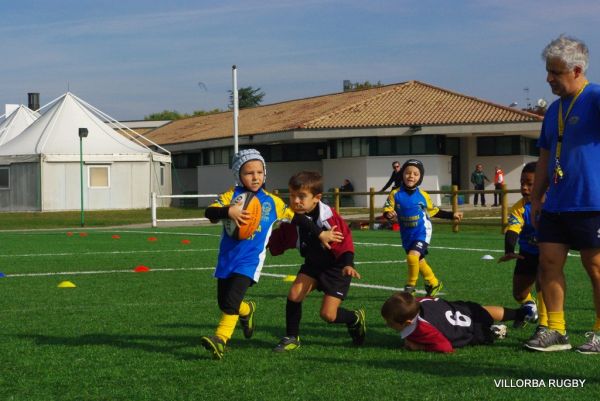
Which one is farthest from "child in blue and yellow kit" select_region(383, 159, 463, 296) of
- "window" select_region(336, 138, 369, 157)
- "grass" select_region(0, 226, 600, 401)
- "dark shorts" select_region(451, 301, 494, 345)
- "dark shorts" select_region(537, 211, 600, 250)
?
"window" select_region(336, 138, 369, 157)

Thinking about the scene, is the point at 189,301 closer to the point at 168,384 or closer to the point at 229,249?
the point at 229,249

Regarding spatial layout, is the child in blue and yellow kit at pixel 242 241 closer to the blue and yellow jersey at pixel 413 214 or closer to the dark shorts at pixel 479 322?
the dark shorts at pixel 479 322

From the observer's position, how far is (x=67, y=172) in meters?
46.3

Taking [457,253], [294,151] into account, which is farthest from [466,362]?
[294,151]

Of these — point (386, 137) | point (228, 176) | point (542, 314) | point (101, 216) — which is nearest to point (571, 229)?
point (542, 314)

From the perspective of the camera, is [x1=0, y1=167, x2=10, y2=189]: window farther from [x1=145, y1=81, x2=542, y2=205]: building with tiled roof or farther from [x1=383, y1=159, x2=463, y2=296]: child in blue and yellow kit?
[x1=383, y1=159, x2=463, y2=296]: child in blue and yellow kit

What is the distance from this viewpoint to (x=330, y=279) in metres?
7.11

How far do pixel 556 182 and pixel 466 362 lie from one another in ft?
4.51

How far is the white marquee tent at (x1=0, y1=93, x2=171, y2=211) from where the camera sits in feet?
151

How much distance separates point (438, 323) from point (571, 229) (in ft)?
3.87

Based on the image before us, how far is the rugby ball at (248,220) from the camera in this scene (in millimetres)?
6805

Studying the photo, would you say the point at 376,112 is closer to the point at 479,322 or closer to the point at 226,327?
the point at 479,322

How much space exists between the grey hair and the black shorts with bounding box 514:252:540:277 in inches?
82.6

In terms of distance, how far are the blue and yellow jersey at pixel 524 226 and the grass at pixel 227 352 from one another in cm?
71
